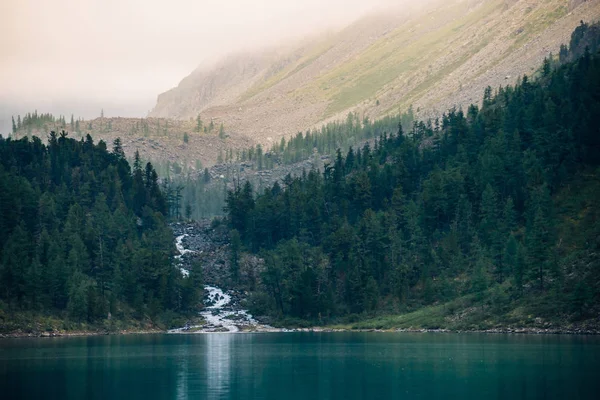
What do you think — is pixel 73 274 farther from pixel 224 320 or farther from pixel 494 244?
pixel 494 244

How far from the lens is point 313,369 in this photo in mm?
Result: 96375

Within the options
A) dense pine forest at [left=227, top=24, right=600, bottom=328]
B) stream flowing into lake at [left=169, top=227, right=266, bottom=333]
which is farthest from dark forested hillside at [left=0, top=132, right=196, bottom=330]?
dense pine forest at [left=227, top=24, right=600, bottom=328]

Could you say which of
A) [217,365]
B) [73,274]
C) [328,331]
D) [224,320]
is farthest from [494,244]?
[73,274]

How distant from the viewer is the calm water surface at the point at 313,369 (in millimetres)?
75250

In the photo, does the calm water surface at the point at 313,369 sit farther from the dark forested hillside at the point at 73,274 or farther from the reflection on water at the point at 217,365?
the dark forested hillside at the point at 73,274

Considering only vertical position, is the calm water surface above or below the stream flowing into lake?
below

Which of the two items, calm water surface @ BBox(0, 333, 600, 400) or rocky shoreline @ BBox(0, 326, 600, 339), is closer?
calm water surface @ BBox(0, 333, 600, 400)

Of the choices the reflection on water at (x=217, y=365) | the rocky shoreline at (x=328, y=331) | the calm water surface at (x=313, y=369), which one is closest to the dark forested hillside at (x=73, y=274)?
the rocky shoreline at (x=328, y=331)

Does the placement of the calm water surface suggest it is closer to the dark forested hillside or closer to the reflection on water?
the reflection on water

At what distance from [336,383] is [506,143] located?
4972 inches

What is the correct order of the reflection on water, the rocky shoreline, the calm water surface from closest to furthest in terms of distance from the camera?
the calm water surface < the reflection on water < the rocky shoreline

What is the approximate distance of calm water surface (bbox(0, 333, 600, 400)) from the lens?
75.2 metres

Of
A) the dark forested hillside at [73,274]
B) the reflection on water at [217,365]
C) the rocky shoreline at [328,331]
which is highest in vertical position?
the dark forested hillside at [73,274]

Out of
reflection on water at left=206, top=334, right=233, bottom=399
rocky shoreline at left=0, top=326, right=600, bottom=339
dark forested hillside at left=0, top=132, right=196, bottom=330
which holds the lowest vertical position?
reflection on water at left=206, top=334, right=233, bottom=399
